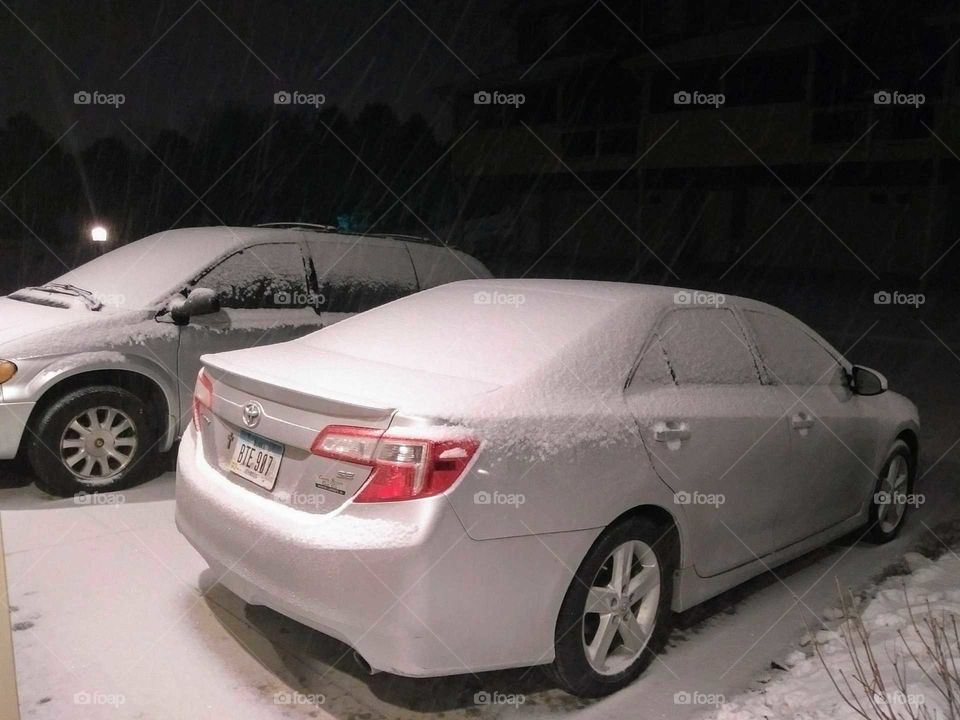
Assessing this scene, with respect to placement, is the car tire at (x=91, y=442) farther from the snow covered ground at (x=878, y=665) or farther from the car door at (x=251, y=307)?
the snow covered ground at (x=878, y=665)

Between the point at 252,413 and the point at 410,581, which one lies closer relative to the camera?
the point at 410,581

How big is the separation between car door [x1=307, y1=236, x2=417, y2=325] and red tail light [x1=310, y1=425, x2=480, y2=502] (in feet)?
11.7

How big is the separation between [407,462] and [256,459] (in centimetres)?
72

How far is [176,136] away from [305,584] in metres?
29.1

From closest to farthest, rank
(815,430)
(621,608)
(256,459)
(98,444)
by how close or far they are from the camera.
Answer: (256,459) → (621,608) → (815,430) → (98,444)

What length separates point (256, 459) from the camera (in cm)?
302

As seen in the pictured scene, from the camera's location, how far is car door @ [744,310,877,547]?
13.3 ft

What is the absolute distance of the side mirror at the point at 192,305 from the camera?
17.5ft

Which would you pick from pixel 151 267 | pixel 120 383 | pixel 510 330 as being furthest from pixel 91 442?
pixel 510 330

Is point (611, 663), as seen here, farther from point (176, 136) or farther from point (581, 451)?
point (176, 136)

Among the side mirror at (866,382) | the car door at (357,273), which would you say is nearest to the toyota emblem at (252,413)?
the car door at (357,273)

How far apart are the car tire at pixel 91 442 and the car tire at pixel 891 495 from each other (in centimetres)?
446

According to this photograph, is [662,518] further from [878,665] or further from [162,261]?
[162,261]

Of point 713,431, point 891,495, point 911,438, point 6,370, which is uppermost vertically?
point 6,370
